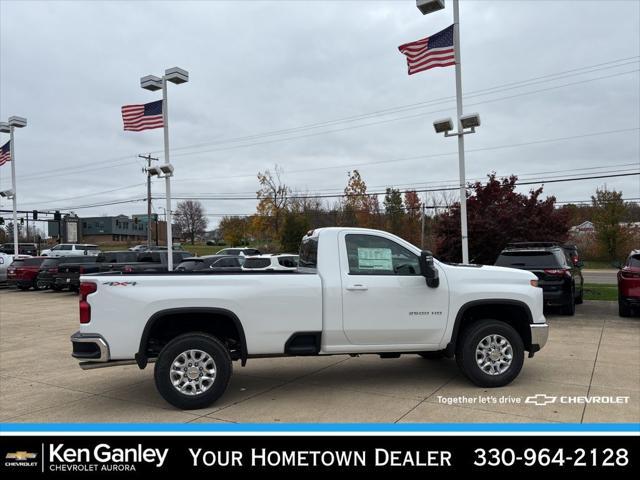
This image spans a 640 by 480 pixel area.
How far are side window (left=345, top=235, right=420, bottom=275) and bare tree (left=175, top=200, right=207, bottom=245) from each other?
102 m

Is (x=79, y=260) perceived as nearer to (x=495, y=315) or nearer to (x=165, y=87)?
(x=165, y=87)

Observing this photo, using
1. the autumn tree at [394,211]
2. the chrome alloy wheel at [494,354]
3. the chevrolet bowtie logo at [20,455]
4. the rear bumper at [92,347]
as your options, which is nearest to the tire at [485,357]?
the chrome alloy wheel at [494,354]

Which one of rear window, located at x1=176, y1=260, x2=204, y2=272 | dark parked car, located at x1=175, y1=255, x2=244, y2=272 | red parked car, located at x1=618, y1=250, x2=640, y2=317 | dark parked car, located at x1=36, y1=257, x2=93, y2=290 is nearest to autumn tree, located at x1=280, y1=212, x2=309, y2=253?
dark parked car, located at x1=36, y1=257, x2=93, y2=290

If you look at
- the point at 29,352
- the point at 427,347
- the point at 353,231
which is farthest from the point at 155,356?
the point at 29,352

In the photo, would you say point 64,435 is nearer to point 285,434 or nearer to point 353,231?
point 285,434

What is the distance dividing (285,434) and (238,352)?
77.3 inches

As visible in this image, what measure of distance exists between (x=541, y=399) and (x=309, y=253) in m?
3.07

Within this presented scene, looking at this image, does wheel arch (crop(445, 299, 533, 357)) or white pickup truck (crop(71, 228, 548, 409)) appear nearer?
white pickup truck (crop(71, 228, 548, 409))

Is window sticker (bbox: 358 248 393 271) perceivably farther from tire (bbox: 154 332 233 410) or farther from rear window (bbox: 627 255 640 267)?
rear window (bbox: 627 255 640 267)

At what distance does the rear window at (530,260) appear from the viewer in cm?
1190

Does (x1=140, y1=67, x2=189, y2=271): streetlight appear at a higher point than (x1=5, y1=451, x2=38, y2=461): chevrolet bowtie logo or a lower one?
higher

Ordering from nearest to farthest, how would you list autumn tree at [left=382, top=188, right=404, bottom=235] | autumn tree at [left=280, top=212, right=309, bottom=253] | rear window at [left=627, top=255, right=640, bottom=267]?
rear window at [left=627, top=255, right=640, bottom=267] < autumn tree at [left=280, top=212, right=309, bottom=253] < autumn tree at [left=382, top=188, right=404, bottom=235]

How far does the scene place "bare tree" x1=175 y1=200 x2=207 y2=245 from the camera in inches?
4220

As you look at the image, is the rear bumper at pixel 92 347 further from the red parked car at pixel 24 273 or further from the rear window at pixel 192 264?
the red parked car at pixel 24 273
